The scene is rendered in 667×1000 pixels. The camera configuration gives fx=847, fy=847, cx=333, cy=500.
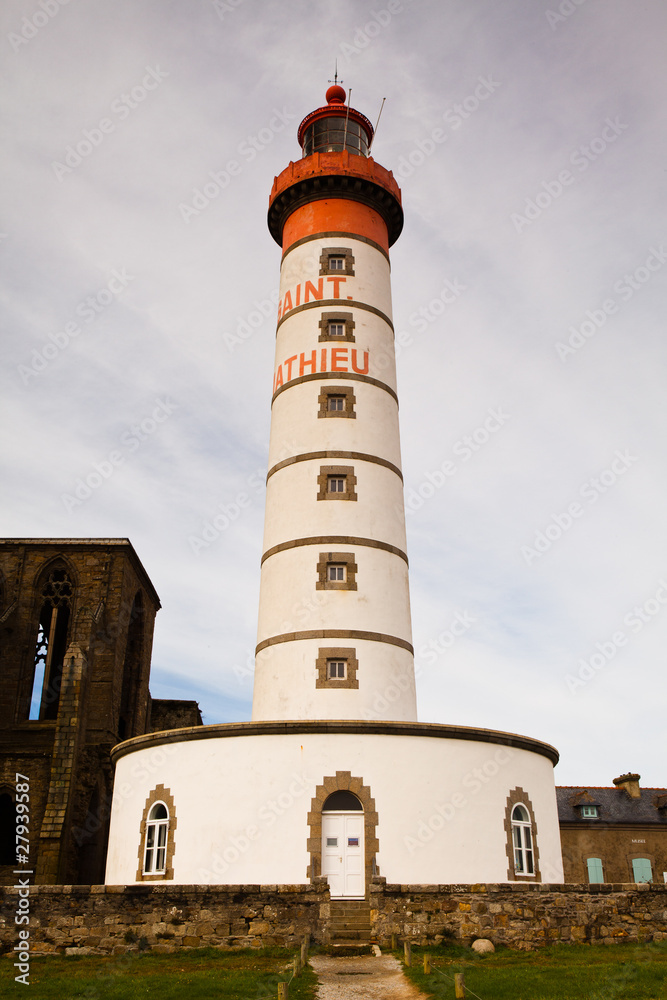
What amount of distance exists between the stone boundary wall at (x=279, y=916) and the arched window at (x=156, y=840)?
412 centimetres

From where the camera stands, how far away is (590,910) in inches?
589

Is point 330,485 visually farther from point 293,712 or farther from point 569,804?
point 569,804

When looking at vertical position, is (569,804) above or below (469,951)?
above

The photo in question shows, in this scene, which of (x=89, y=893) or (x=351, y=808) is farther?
(x=351, y=808)

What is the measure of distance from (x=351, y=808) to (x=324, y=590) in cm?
609

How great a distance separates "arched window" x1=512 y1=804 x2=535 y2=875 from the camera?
18.6m

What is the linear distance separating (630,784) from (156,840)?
27.6 m

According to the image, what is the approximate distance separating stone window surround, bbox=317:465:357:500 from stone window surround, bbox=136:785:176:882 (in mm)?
8643

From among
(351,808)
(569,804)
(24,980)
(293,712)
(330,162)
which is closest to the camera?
(24,980)

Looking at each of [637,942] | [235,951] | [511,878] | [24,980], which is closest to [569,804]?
[511,878]

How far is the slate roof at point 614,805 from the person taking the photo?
37000 mm

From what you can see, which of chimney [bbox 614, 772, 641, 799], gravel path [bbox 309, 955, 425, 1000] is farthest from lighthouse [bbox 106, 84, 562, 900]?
chimney [bbox 614, 772, 641, 799]

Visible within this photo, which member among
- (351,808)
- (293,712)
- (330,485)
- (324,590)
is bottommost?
(351,808)

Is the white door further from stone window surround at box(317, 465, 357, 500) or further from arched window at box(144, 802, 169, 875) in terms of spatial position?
stone window surround at box(317, 465, 357, 500)
